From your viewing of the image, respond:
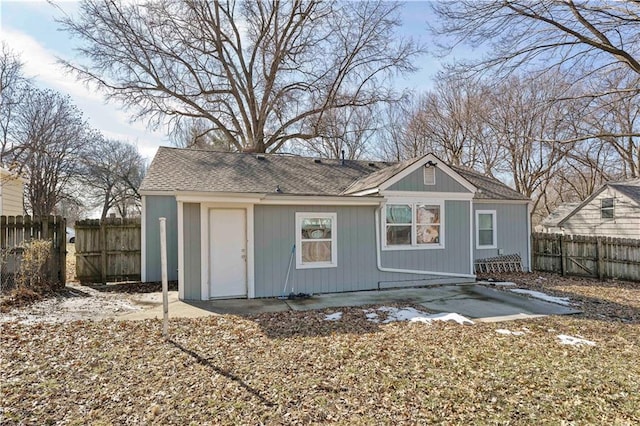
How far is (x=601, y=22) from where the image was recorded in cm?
832

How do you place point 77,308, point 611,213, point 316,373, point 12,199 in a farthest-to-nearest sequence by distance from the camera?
1. point 611,213
2. point 12,199
3. point 77,308
4. point 316,373

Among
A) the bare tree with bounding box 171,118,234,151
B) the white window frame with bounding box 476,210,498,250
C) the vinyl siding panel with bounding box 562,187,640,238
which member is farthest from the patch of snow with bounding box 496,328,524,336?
the bare tree with bounding box 171,118,234,151

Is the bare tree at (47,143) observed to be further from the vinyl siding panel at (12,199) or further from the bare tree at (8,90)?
the vinyl siding panel at (12,199)

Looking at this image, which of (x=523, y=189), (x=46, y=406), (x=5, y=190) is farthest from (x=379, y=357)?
(x=523, y=189)

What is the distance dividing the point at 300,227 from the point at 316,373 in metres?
5.08

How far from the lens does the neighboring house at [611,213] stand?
1613cm

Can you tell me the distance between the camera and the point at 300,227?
29.9 ft

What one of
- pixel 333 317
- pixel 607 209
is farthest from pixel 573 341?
pixel 607 209

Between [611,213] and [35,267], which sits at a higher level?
[611,213]

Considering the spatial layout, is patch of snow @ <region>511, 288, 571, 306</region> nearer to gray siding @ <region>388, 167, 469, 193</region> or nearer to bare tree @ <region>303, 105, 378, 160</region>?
gray siding @ <region>388, 167, 469, 193</region>

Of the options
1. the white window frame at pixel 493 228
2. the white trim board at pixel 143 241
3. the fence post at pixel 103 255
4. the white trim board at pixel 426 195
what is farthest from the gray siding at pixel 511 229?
the fence post at pixel 103 255

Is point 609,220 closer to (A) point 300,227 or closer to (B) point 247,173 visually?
(A) point 300,227

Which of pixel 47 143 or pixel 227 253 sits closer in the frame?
pixel 227 253

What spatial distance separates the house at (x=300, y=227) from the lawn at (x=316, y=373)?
2212mm
